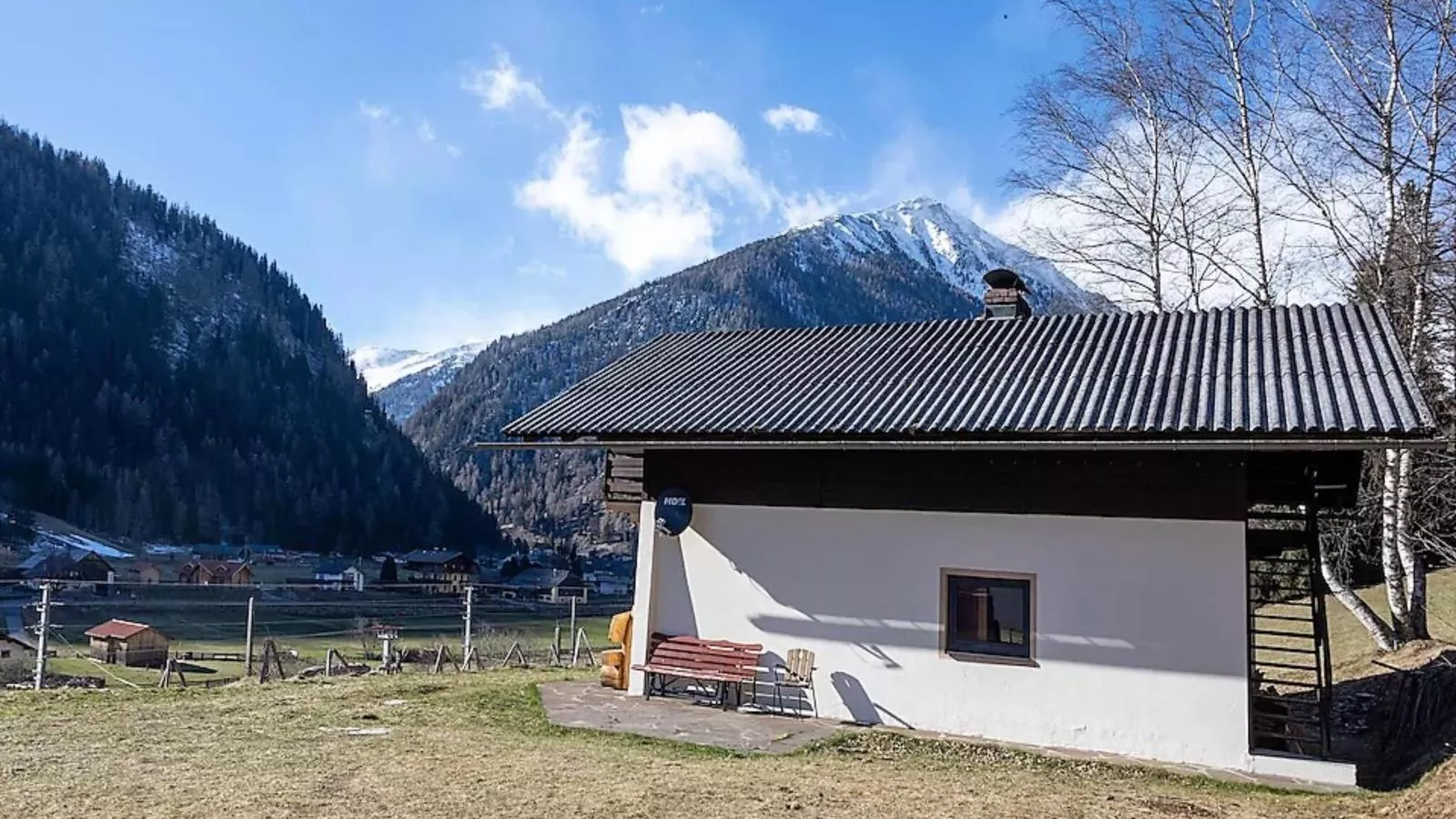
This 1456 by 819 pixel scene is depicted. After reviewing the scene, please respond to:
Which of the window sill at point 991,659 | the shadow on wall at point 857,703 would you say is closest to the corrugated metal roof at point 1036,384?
the window sill at point 991,659

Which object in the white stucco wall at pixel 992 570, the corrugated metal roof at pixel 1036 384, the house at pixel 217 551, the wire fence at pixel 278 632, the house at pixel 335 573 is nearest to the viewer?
the corrugated metal roof at pixel 1036 384

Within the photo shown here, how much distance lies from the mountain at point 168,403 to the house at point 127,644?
260 feet

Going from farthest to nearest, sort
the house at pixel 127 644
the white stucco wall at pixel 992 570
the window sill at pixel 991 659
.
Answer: the house at pixel 127 644 → the window sill at pixel 991 659 → the white stucco wall at pixel 992 570

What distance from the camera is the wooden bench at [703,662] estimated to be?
9867 millimetres

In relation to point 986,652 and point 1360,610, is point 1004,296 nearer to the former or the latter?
point 986,652

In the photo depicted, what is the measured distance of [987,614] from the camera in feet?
30.2

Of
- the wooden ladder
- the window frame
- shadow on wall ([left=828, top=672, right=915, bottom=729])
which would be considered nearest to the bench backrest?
shadow on wall ([left=828, top=672, right=915, bottom=729])

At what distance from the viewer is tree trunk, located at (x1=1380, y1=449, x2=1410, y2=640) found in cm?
1198

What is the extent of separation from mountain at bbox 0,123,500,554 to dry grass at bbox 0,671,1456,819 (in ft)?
352

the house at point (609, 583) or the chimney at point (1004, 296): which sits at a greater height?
the chimney at point (1004, 296)

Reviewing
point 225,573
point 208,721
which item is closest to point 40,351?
point 225,573

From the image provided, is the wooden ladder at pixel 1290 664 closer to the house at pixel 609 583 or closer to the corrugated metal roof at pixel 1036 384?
the corrugated metal roof at pixel 1036 384

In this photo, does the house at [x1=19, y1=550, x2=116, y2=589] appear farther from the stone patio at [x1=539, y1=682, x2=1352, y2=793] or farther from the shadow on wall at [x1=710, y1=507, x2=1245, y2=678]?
the shadow on wall at [x1=710, y1=507, x2=1245, y2=678]

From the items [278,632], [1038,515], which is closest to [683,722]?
[1038,515]
